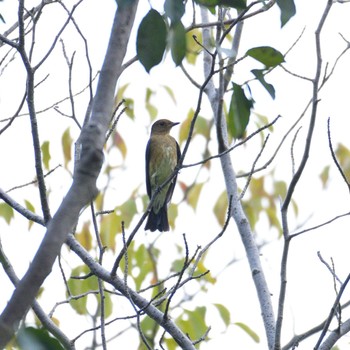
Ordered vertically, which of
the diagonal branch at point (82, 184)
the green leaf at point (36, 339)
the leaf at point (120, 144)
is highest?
the leaf at point (120, 144)

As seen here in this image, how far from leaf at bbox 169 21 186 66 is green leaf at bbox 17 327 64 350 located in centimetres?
89

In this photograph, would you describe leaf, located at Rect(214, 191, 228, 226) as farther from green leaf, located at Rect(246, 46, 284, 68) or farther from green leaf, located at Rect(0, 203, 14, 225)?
green leaf, located at Rect(246, 46, 284, 68)

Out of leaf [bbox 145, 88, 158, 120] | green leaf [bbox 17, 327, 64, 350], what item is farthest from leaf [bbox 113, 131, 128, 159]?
green leaf [bbox 17, 327, 64, 350]

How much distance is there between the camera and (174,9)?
7.20 feet

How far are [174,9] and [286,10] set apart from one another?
0.47m

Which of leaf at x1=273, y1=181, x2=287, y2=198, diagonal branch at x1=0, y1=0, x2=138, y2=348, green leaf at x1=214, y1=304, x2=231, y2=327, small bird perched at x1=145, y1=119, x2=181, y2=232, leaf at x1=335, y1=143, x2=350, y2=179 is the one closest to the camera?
diagonal branch at x1=0, y1=0, x2=138, y2=348

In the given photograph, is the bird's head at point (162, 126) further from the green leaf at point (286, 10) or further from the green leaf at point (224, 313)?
the green leaf at point (286, 10)

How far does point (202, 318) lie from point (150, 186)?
3.02m

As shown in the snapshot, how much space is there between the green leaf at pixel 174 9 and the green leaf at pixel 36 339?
3.04 feet

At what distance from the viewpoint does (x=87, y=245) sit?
7.20 metres

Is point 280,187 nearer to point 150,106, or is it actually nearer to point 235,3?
point 150,106

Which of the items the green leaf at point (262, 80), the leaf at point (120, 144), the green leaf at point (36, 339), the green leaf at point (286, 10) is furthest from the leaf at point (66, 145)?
the green leaf at point (36, 339)

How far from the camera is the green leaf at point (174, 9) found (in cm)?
218

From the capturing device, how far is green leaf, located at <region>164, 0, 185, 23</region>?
2.18m
